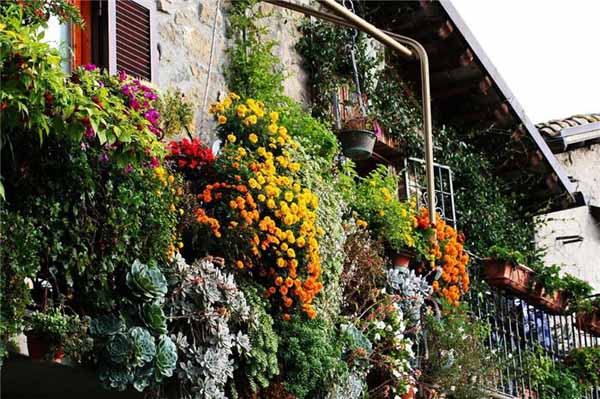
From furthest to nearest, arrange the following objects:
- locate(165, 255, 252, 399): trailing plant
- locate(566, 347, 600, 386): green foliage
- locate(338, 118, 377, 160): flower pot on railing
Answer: locate(566, 347, 600, 386): green foliage, locate(338, 118, 377, 160): flower pot on railing, locate(165, 255, 252, 399): trailing plant

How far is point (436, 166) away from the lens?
1301 cm

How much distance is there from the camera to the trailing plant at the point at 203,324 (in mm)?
7574

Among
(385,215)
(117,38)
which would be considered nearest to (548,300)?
(385,215)

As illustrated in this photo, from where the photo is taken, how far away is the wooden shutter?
8.94 m

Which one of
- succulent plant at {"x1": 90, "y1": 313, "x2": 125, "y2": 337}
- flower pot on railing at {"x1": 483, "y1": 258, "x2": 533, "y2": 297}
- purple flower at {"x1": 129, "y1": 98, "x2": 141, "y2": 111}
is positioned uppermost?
purple flower at {"x1": 129, "y1": 98, "x2": 141, "y2": 111}

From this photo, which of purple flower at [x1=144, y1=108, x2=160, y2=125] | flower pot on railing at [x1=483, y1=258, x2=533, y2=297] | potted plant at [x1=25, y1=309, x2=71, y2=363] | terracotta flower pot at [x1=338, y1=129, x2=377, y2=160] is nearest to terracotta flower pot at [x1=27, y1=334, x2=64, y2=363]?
potted plant at [x1=25, y1=309, x2=71, y2=363]

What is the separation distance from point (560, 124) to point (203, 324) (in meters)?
9.17

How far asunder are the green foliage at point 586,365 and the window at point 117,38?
6.39 meters

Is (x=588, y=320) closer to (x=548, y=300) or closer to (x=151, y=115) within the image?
(x=548, y=300)

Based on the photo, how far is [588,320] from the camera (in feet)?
45.1

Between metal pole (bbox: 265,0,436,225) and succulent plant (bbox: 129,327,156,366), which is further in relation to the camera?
metal pole (bbox: 265,0,436,225)

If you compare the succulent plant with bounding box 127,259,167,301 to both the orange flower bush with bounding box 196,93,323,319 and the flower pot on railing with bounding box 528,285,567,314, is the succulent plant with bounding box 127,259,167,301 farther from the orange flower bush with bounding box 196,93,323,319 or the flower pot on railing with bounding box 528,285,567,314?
the flower pot on railing with bounding box 528,285,567,314

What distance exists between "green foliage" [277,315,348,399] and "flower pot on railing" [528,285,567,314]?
4541 millimetres

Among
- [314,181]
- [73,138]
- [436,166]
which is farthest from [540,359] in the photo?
[73,138]
